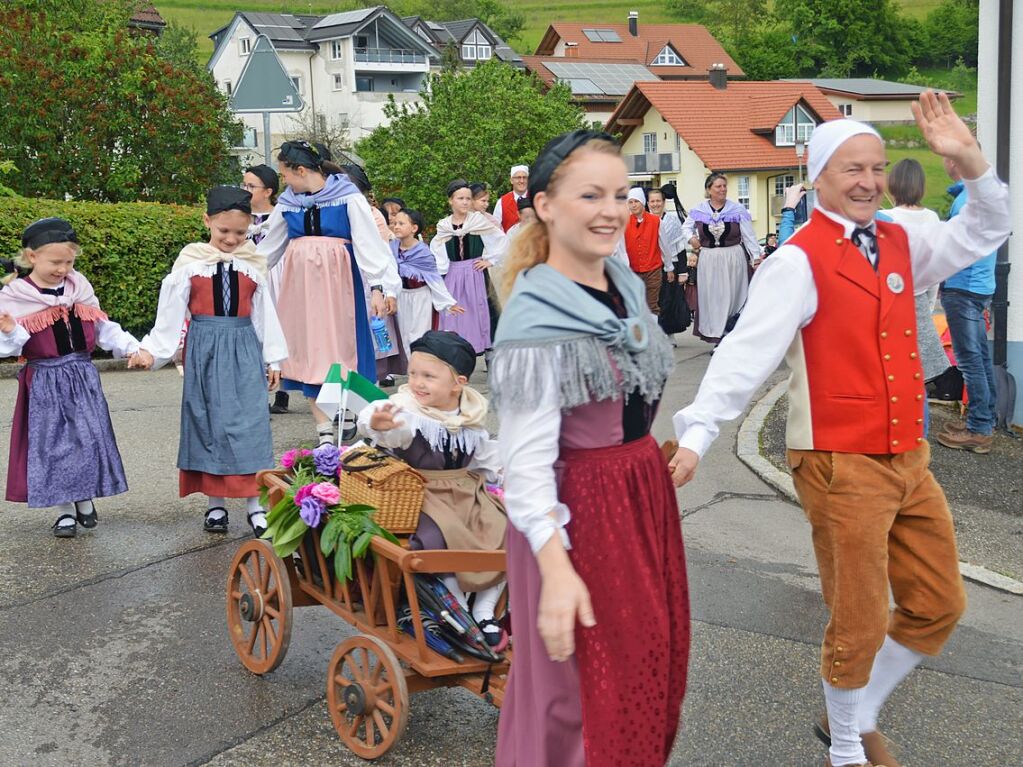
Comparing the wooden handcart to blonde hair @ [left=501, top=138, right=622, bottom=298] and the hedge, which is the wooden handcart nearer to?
blonde hair @ [left=501, top=138, right=622, bottom=298]

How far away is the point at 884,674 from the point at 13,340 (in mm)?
4617

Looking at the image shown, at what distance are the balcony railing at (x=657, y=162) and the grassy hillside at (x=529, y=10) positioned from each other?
55.0 m

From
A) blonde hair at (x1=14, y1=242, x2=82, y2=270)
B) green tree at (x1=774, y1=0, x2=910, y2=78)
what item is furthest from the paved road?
green tree at (x1=774, y1=0, x2=910, y2=78)

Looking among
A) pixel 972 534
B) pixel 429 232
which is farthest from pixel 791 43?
pixel 972 534

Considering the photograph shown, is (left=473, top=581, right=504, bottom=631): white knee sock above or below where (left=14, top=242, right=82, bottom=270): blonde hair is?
below

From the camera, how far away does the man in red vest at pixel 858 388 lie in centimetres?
353

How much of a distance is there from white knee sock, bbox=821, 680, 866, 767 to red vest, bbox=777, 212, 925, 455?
0.74 metres

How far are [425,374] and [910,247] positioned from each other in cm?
179

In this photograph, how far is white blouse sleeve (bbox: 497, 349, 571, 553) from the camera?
9.17 feet

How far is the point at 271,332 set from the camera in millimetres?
6719

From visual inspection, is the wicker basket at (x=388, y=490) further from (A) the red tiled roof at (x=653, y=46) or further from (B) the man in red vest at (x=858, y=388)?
(A) the red tiled roof at (x=653, y=46)

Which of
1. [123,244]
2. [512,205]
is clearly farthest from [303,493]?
[123,244]

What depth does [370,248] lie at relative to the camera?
7.73 meters

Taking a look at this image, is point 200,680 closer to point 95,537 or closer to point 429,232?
point 95,537
